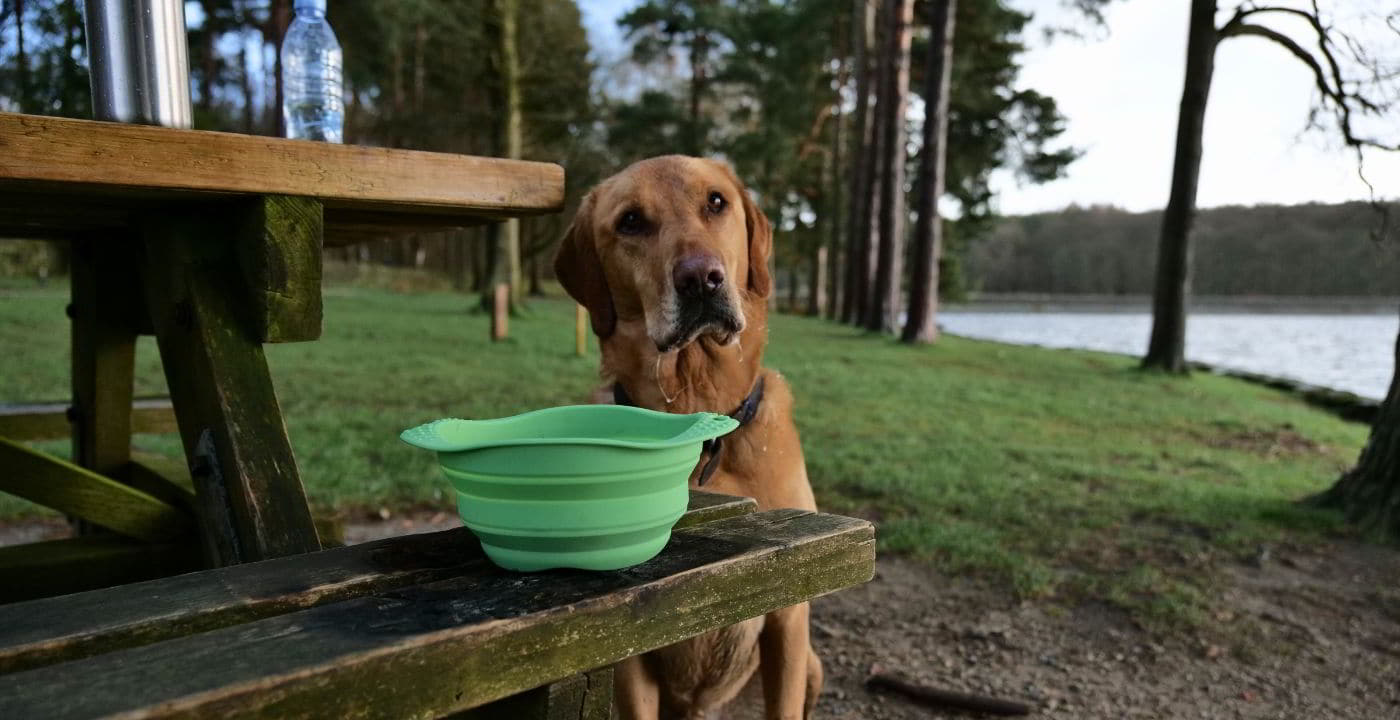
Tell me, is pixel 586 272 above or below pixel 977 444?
above

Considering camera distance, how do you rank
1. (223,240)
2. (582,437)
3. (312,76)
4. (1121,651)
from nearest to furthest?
(582,437)
(223,240)
(312,76)
(1121,651)

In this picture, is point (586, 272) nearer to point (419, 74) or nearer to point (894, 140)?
point (894, 140)

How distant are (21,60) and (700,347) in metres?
21.9

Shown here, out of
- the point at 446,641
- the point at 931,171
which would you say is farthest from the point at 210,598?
the point at 931,171

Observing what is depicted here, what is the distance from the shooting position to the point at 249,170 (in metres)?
1.37

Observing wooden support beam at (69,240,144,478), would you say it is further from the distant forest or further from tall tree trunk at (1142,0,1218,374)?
the distant forest

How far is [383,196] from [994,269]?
192 ft

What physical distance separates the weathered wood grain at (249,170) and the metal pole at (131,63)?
21cm

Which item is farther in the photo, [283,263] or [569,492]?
[283,263]

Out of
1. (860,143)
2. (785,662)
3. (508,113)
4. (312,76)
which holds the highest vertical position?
(860,143)

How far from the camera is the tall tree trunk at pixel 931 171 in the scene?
14406 mm

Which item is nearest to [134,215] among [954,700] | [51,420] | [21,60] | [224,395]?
[224,395]

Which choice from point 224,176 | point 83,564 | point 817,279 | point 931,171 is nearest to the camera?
point 224,176

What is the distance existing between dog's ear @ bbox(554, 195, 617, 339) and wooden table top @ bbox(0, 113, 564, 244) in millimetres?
449
